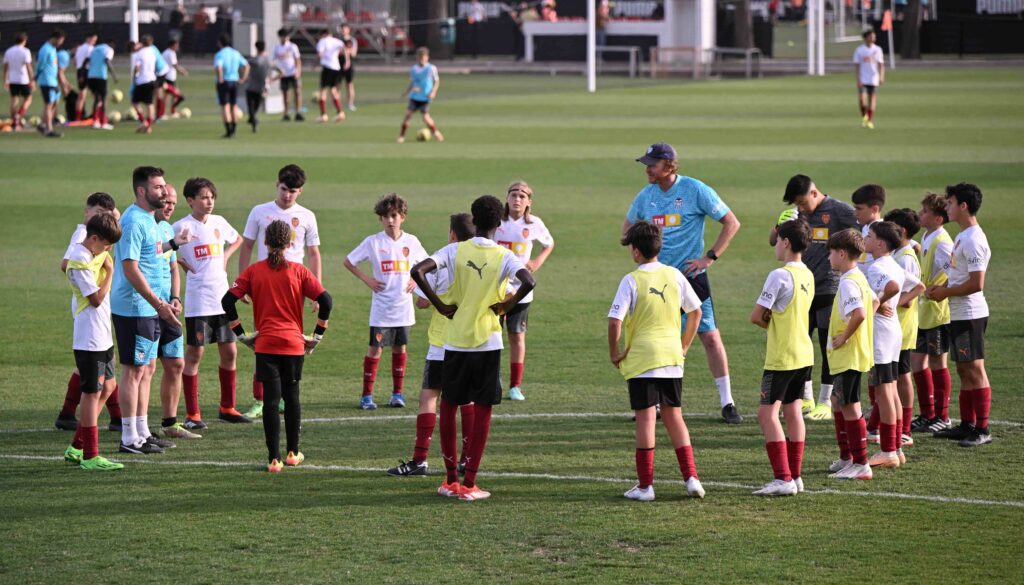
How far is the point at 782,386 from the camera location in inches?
349

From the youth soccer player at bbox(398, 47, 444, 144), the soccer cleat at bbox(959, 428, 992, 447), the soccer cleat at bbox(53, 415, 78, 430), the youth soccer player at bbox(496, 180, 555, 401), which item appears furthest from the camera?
the youth soccer player at bbox(398, 47, 444, 144)

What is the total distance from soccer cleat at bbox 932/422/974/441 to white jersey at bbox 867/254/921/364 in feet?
3.76

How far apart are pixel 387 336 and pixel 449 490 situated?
2987mm

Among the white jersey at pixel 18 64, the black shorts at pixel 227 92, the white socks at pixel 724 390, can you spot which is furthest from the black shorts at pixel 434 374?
the white jersey at pixel 18 64

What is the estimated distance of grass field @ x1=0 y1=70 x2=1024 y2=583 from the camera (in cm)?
772

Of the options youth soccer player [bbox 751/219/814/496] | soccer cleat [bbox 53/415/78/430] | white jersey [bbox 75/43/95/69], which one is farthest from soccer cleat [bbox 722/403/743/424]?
white jersey [bbox 75/43/95/69]

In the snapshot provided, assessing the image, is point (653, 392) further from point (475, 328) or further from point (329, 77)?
point (329, 77)

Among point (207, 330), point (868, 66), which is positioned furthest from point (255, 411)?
point (868, 66)

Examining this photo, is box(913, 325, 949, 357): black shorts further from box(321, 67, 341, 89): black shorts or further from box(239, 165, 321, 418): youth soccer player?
box(321, 67, 341, 89): black shorts

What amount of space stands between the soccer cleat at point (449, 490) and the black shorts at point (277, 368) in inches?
51.5

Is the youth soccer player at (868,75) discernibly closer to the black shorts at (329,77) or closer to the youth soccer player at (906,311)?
the black shorts at (329,77)

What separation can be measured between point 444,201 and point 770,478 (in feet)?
44.2

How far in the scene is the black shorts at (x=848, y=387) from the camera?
9.14 metres

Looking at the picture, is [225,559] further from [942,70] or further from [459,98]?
[942,70]
